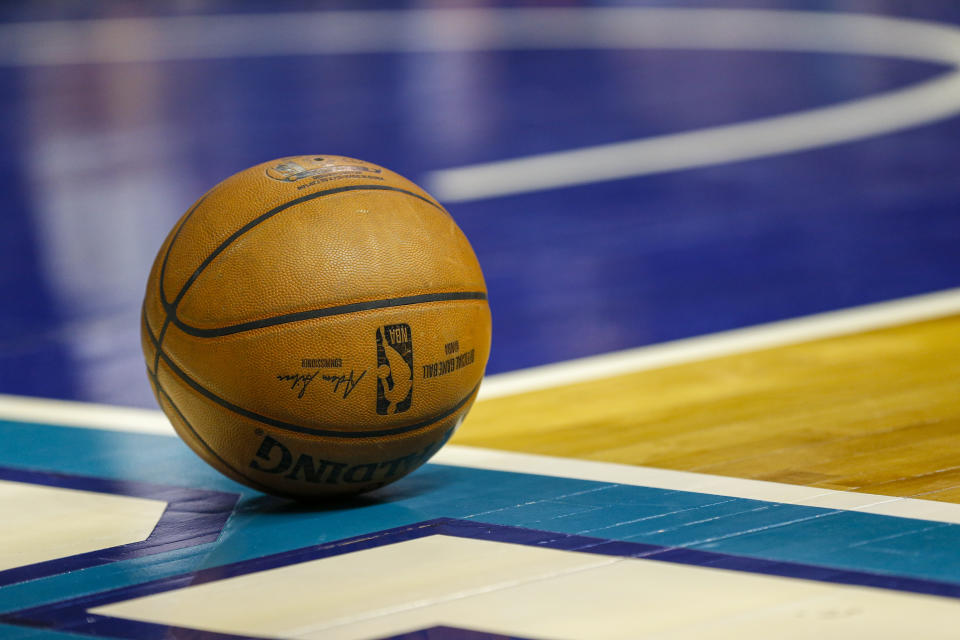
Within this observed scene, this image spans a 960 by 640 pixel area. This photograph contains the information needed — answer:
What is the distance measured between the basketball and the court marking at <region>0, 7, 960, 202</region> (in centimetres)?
478

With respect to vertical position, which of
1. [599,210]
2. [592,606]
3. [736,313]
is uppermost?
[599,210]

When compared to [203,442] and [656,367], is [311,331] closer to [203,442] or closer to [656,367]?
[203,442]

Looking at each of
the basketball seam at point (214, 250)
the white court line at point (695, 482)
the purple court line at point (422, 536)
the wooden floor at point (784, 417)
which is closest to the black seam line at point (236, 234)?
the basketball seam at point (214, 250)

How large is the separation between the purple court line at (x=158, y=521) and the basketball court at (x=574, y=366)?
0.01 meters

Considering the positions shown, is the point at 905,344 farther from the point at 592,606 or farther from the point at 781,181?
the point at 781,181

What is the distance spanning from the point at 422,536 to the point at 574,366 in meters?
1.95

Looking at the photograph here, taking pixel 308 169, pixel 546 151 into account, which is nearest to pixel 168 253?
pixel 308 169

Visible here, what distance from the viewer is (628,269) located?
703cm

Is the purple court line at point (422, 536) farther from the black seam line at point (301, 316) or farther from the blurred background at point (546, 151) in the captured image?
the blurred background at point (546, 151)

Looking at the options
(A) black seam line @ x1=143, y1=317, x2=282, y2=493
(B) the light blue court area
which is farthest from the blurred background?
(A) black seam line @ x1=143, y1=317, x2=282, y2=493

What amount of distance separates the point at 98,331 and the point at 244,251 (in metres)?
2.82

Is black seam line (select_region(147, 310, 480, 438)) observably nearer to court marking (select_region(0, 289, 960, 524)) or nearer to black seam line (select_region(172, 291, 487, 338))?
black seam line (select_region(172, 291, 487, 338))

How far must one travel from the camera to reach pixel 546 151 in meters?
10.1

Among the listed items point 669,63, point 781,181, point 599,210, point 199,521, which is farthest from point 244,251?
point 669,63
